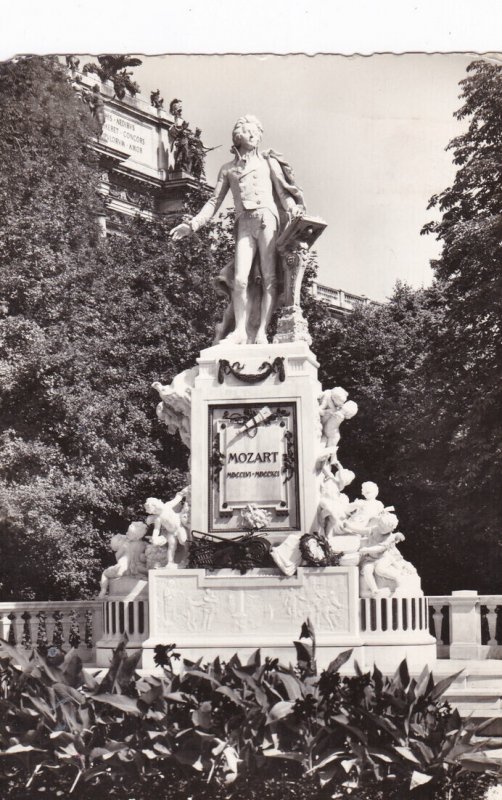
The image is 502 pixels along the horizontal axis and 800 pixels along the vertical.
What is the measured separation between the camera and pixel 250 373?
52.2 ft

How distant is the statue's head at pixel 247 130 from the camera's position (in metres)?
16.5

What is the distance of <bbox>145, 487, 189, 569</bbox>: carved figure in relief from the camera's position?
15.7 meters

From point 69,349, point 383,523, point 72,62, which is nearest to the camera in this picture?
point 383,523

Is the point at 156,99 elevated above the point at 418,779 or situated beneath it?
elevated above

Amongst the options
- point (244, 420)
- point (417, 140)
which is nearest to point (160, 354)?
point (417, 140)

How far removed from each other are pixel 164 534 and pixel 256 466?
4.28 ft

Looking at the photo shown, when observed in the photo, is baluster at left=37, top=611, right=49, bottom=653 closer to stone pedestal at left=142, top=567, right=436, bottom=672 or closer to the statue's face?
stone pedestal at left=142, top=567, right=436, bottom=672

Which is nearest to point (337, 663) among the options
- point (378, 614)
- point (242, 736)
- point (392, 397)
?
point (242, 736)

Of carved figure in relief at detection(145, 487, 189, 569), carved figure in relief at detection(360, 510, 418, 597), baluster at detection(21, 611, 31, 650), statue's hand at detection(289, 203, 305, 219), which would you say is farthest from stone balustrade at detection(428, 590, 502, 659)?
statue's hand at detection(289, 203, 305, 219)

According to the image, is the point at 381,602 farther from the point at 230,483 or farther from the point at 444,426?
the point at 444,426

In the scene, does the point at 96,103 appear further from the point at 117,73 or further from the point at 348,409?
the point at 348,409

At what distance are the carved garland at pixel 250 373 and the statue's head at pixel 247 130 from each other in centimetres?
270

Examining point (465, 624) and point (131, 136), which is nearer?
point (465, 624)

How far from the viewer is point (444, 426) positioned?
86.6 feet
